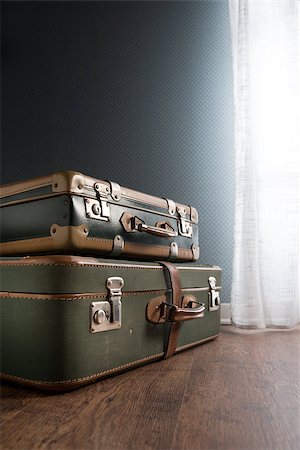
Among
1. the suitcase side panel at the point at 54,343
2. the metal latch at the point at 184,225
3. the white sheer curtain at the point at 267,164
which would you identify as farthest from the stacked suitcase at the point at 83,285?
the white sheer curtain at the point at 267,164

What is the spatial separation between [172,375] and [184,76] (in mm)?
1883

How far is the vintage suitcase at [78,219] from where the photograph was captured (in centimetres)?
125

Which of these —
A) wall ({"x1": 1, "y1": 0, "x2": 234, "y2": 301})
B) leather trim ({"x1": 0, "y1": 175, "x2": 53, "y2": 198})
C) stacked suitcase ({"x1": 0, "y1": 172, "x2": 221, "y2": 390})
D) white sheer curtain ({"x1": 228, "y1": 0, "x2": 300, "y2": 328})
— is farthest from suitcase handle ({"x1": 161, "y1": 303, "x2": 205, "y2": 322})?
wall ({"x1": 1, "y1": 0, "x2": 234, "y2": 301})

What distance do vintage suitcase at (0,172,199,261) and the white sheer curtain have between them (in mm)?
802

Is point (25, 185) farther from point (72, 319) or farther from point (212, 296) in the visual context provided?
point (212, 296)

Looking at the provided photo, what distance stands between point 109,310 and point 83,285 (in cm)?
13

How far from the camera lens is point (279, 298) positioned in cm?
230

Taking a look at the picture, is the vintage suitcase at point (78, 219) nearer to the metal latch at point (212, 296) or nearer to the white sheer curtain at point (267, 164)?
the metal latch at point (212, 296)

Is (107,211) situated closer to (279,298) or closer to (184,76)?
(279,298)

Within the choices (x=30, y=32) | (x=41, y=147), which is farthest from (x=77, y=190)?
(x=30, y=32)

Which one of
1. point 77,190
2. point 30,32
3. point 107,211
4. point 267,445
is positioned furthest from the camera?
point 30,32

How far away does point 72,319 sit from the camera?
3.61ft

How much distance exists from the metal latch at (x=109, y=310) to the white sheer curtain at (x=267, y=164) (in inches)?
46.7

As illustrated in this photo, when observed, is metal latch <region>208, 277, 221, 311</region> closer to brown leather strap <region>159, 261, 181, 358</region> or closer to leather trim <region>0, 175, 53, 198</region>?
brown leather strap <region>159, 261, 181, 358</region>
